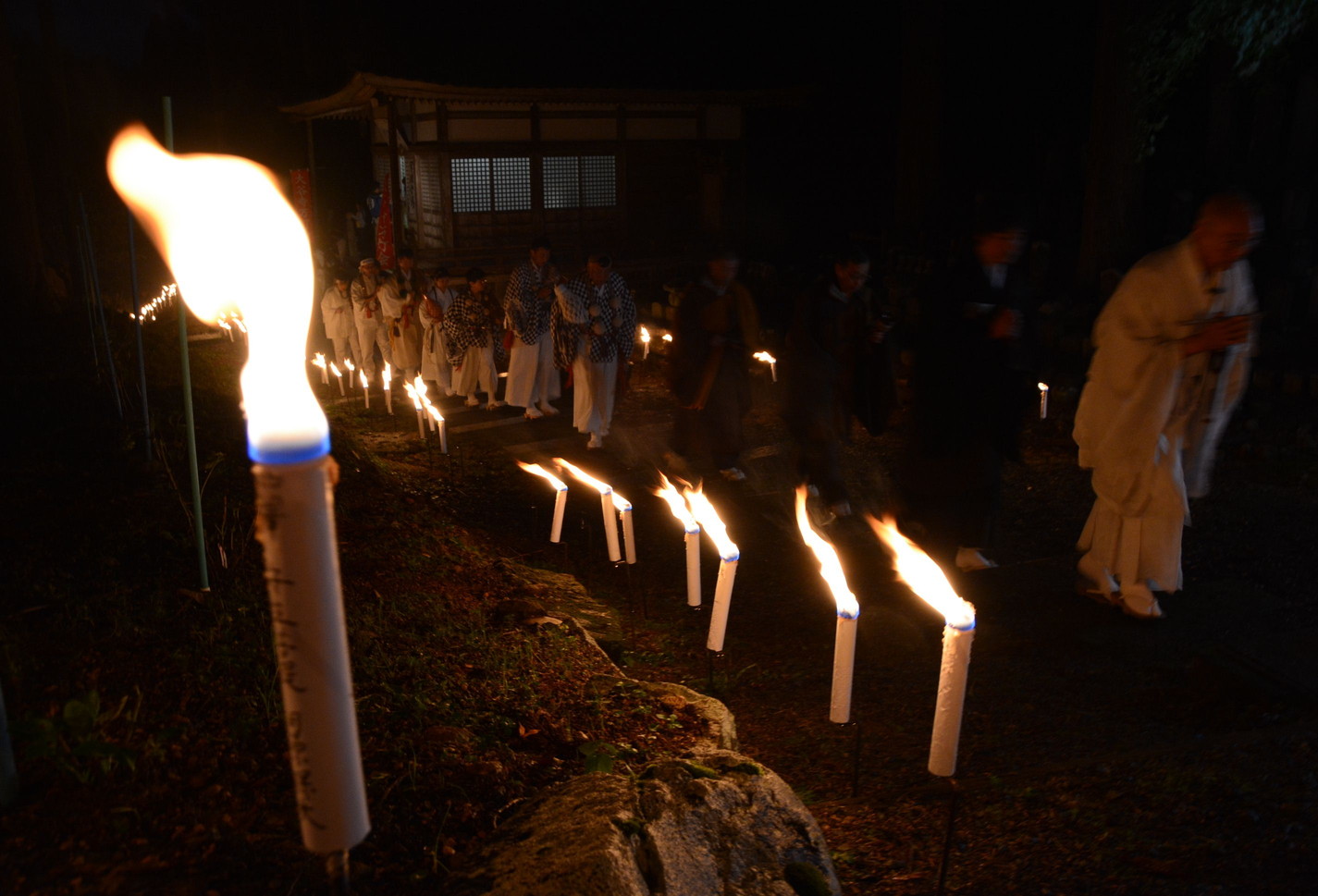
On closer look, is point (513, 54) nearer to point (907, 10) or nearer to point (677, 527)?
point (907, 10)

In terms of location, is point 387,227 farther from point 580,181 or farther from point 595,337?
point 595,337

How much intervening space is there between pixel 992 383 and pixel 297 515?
4.50 metres

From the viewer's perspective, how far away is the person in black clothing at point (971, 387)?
16.5ft

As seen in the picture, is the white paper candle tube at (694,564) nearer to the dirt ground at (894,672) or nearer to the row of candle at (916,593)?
the row of candle at (916,593)

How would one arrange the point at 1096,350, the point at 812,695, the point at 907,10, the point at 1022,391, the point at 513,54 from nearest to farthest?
the point at 812,695 → the point at 1096,350 → the point at 1022,391 → the point at 907,10 → the point at 513,54

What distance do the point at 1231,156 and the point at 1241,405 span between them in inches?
264

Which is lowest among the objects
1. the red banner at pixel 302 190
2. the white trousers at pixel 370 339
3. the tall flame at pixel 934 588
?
the white trousers at pixel 370 339

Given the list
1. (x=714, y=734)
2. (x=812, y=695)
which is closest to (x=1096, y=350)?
(x=812, y=695)

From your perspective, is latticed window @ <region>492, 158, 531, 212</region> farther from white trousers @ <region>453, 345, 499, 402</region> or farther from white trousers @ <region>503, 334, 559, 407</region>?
white trousers @ <region>503, 334, 559, 407</region>

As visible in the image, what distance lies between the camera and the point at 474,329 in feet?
36.4

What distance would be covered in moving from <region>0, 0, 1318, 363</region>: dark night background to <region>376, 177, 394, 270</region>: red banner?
206 cm

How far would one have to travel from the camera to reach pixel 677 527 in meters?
6.79

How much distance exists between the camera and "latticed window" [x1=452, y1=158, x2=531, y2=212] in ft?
55.8

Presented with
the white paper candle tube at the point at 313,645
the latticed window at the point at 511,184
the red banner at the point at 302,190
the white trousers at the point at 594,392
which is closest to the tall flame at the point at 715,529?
the white paper candle tube at the point at 313,645
